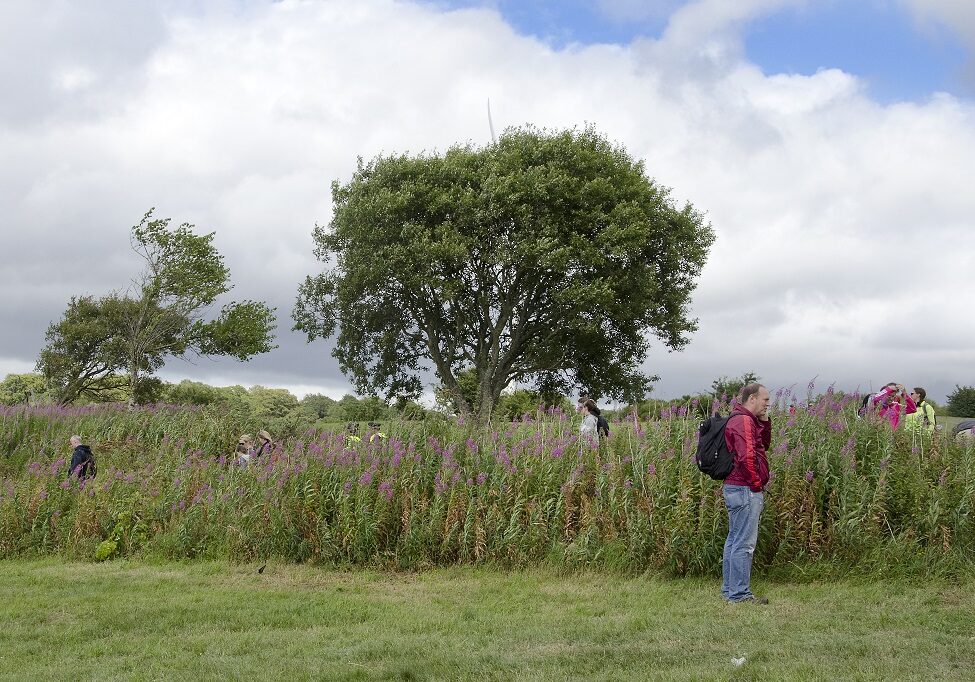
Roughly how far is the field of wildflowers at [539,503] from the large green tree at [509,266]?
62.8 feet

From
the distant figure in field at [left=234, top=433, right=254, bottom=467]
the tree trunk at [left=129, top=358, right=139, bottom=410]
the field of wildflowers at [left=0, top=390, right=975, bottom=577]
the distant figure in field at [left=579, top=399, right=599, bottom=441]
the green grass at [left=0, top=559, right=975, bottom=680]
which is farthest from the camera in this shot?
the tree trunk at [left=129, top=358, right=139, bottom=410]

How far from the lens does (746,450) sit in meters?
8.47

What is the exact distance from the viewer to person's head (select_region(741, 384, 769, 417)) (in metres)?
8.59

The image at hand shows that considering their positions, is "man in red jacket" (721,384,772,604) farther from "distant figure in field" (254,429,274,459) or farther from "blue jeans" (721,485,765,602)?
"distant figure in field" (254,429,274,459)

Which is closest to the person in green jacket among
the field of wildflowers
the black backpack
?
the field of wildflowers

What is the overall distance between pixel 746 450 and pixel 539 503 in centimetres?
312

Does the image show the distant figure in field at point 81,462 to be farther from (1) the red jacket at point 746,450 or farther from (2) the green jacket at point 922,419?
(2) the green jacket at point 922,419

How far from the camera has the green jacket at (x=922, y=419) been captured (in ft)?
37.3

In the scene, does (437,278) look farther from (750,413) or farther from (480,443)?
(750,413)

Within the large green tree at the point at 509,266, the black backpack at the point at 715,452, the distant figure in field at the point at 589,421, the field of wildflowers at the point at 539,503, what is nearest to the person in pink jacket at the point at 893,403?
the field of wildflowers at the point at 539,503

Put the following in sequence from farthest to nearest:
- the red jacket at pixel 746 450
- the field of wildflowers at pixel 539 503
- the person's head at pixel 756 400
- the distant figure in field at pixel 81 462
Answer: the distant figure in field at pixel 81 462
the field of wildflowers at pixel 539 503
the person's head at pixel 756 400
the red jacket at pixel 746 450

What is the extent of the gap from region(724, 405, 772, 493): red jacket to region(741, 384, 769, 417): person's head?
0.06 meters

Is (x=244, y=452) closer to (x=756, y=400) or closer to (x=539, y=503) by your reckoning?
(x=539, y=503)

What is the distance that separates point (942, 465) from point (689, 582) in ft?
12.0
